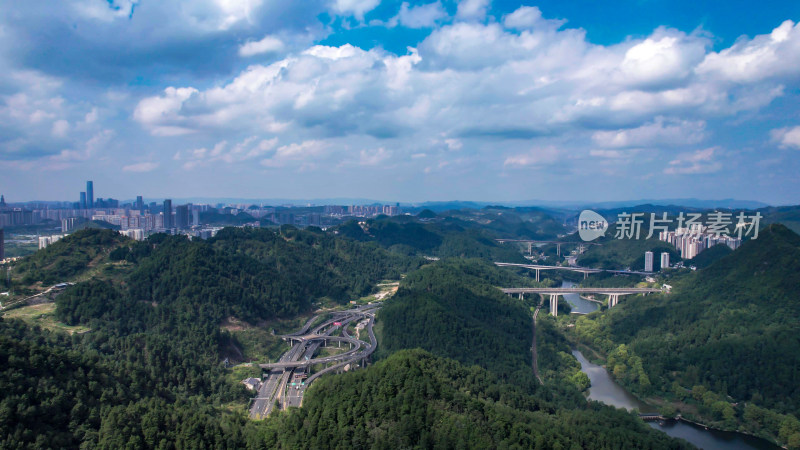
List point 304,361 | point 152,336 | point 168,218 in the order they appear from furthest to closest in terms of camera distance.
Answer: point 168,218 → point 304,361 → point 152,336

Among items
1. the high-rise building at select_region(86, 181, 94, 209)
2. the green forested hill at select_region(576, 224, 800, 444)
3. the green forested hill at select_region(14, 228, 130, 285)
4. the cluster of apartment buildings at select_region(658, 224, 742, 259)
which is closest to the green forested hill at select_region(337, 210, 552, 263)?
the cluster of apartment buildings at select_region(658, 224, 742, 259)

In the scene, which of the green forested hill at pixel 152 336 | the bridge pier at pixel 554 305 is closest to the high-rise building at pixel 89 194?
the green forested hill at pixel 152 336

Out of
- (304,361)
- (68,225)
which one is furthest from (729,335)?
(68,225)

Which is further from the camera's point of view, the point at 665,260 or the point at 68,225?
the point at 68,225

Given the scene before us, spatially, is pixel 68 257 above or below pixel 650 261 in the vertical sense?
above

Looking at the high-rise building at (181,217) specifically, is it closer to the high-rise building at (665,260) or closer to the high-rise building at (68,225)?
the high-rise building at (68,225)

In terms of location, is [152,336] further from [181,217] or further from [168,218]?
[181,217]

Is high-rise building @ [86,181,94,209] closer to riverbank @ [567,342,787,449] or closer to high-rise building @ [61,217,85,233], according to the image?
high-rise building @ [61,217,85,233]
